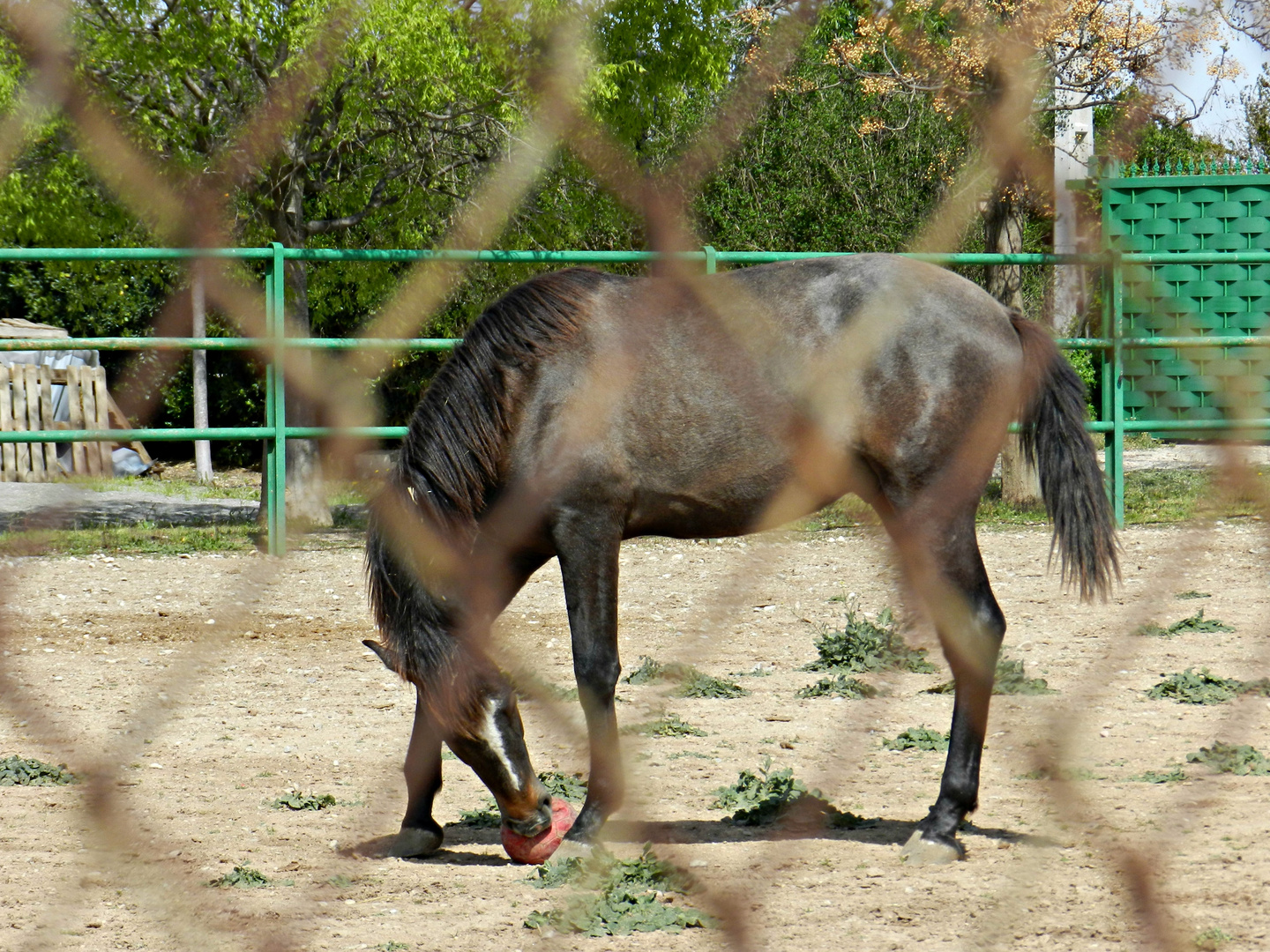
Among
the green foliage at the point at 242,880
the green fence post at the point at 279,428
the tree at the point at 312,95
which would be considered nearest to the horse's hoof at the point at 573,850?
the green foliage at the point at 242,880

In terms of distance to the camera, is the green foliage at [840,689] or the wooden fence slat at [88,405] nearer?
the green foliage at [840,689]

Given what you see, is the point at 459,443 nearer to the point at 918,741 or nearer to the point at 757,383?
the point at 757,383

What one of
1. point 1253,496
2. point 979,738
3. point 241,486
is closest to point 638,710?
point 979,738

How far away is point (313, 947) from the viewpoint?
2.44 m

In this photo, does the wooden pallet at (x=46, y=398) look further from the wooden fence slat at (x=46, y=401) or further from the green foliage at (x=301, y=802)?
the green foliage at (x=301, y=802)

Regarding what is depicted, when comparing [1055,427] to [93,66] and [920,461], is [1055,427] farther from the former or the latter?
[93,66]

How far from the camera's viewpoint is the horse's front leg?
3.00 metres

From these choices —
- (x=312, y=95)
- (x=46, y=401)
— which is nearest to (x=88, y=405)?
(x=46, y=401)

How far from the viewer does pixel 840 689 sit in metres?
4.50

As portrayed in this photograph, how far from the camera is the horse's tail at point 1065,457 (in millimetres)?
3082

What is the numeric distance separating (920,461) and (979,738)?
2.15ft

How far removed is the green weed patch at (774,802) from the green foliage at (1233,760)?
0.96 m

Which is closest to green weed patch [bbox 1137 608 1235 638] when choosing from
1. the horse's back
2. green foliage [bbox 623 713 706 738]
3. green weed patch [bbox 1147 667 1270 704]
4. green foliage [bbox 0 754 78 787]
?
green weed patch [bbox 1147 667 1270 704]

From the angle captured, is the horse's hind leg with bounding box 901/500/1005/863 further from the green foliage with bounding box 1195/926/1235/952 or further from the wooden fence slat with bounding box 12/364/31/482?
the wooden fence slat with bounding box 12/364/31/482
